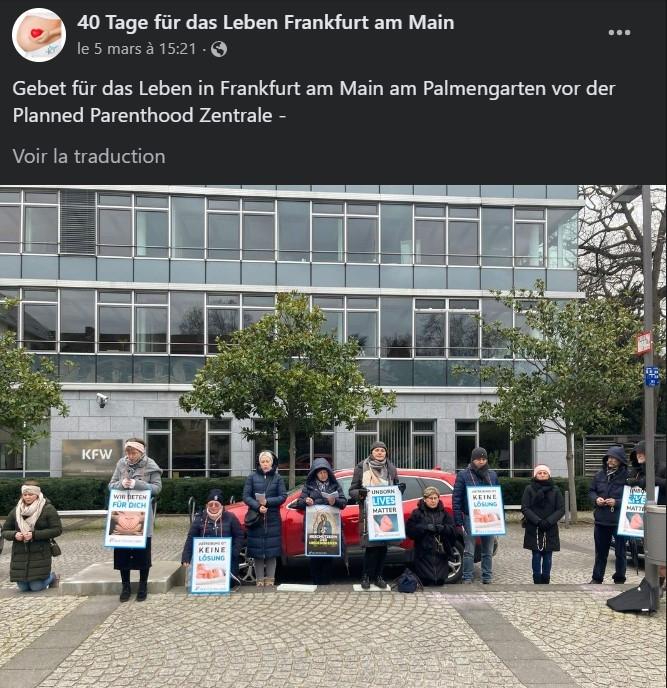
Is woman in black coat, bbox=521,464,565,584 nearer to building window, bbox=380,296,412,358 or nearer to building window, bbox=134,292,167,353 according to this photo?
building window, bbox=380,296,412,358

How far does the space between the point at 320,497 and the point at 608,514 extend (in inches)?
148

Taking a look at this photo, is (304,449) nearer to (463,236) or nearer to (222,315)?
(222,315)

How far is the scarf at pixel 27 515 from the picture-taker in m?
7.84

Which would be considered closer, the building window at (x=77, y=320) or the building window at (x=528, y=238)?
the building window at (x=77, y=320)

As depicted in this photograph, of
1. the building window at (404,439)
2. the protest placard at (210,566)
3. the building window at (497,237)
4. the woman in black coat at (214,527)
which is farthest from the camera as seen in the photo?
the building window at (497,237)

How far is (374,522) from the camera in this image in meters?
7.84

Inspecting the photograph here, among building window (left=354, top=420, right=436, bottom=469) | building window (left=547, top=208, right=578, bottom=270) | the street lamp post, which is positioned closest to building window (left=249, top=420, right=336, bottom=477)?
building window (left=354, top=420, right=436, bottom=469)

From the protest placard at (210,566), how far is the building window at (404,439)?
49.2 ft

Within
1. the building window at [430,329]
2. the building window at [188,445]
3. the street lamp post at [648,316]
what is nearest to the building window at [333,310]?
the building window at [430,329]

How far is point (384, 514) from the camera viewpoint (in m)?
7.90

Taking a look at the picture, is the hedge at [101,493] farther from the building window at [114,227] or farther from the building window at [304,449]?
the building window at [114,227]
